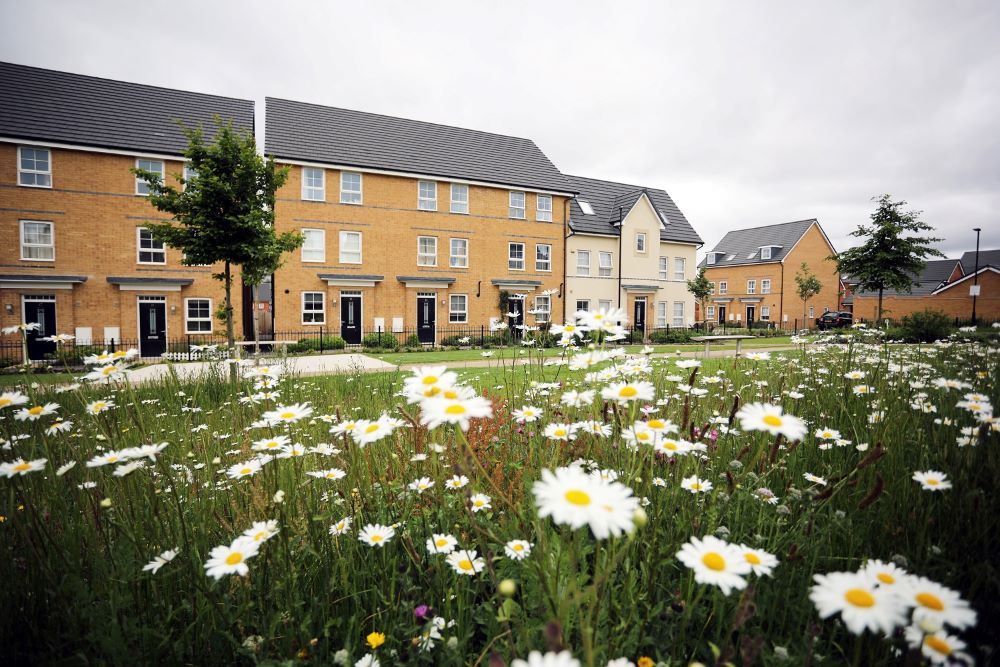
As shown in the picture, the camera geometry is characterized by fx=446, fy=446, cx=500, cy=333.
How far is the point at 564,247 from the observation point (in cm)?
2842

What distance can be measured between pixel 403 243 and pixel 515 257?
22.8ft

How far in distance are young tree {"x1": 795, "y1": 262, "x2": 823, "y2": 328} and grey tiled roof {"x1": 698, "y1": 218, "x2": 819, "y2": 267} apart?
7.51ft

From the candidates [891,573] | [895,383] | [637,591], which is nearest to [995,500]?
[891,573]

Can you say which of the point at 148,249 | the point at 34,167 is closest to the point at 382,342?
the point at 148,249

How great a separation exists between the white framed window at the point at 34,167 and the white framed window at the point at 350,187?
11639 millimetres

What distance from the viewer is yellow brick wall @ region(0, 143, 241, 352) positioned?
18.2 meters

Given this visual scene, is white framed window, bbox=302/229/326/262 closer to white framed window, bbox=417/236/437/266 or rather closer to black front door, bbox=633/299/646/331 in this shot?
white framed window, bbox=417/236/437/266

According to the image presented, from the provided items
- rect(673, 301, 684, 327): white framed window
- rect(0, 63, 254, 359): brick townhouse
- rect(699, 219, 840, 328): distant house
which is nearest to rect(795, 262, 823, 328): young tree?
rect(699, 219, 840, 328): distant house

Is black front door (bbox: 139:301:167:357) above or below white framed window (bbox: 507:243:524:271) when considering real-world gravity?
below

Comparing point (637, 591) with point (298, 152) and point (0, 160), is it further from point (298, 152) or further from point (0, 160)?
point (0, 160)

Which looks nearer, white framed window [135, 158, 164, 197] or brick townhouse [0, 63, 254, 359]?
brick townhouse [0, 63, 254, 359]

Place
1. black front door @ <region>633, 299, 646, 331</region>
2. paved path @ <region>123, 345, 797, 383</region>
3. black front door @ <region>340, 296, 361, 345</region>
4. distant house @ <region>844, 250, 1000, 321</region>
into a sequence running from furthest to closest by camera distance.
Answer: distant house @ <region>844, 250, 1000, 321</region> → black front door @ <region>633, 299, 646, 331</region> → black front door @ <region>340, 296, 361, 345</region> → paved path @ <region>123, 345, 797, 383</region>

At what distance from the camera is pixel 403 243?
24.5 m

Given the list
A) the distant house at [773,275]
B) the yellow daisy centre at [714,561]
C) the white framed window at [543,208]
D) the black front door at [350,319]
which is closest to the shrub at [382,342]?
the black front door at [350,319]
